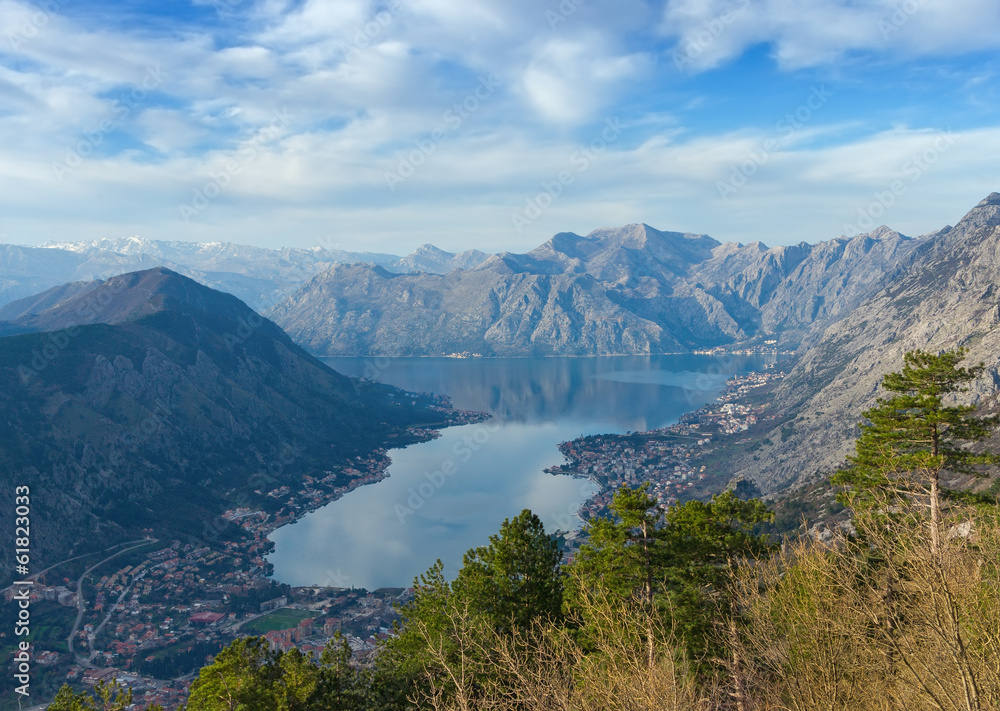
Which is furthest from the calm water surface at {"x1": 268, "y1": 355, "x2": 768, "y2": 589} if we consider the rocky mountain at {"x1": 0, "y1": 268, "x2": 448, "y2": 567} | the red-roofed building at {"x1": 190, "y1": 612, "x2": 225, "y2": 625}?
the rocky mountain at {"x1": 0, "y1": 268, "x2": 448, "y2": 567}

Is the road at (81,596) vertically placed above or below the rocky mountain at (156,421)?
below

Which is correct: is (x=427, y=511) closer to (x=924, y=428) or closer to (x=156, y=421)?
(x=156, y=421)

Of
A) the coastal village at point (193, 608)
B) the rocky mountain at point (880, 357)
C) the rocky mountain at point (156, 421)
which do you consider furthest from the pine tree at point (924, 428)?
the rocky mountain at point (156, 421)

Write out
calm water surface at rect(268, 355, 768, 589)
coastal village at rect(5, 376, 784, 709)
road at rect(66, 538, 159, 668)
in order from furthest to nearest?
calm water surface at rect(268, 355, 768, 589), road at rect(66, 538, 159, 668), coastal village at rect(5, 376, 784, 709)

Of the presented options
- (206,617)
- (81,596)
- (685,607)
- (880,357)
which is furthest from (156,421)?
(880,357)

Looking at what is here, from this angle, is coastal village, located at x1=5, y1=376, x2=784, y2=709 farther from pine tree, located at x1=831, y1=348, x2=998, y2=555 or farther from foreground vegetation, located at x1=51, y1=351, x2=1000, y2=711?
pine tree, located at x1=831, y1=348, x2=998, y2=555

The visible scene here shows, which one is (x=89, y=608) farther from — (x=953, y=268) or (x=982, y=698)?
(x=953, y=268)

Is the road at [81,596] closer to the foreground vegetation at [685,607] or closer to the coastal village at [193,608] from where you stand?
the coastal village at [193,608]
